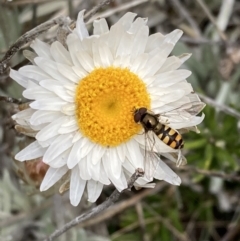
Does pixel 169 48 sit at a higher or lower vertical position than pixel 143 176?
higher

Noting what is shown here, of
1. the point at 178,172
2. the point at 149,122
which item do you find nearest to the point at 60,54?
the point at 149,122

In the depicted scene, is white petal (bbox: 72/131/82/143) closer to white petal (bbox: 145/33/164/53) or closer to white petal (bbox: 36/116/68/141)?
white petal (bbox: 36/116/68/141)

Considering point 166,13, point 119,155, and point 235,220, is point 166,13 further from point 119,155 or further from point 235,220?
point 119,155

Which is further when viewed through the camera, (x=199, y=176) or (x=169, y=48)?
(x=199, y=176)

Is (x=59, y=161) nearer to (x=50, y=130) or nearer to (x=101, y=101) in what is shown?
(x=50, y=130)

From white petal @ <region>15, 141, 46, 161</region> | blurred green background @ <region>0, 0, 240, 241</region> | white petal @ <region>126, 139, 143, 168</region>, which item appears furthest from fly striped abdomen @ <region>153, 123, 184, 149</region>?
blurred green background @ <region>0, 0, 240, 241</region>

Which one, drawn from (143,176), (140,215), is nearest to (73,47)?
(143,176)

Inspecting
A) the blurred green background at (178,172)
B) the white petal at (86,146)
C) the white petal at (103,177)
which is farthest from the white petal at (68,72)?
the blurred green background at (178,172)
